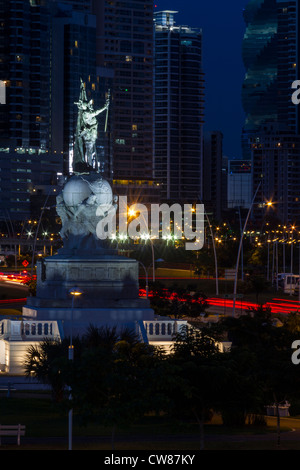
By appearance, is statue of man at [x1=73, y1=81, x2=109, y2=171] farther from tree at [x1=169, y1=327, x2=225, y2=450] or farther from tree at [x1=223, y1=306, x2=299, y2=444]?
tree at [x1=169, y1=327, x2=225, y2=450]

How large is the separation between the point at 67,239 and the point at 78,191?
2366mm

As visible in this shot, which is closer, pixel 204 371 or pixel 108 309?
pixel 204 371

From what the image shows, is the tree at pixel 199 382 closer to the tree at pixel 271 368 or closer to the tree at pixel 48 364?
the tree at pixel 271 368

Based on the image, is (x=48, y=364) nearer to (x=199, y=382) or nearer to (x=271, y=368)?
(x=271, y=368)

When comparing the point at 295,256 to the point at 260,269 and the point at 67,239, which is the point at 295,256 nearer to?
the point at 260,269

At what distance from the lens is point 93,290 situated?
163 feet

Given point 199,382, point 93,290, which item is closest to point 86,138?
point 93,290

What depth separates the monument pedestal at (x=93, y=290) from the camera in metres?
47.9

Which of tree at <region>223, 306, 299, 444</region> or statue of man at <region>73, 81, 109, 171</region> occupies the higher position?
statue of man at <region>73, 81, 109, 171</region>

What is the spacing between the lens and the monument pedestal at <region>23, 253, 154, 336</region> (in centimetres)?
4794

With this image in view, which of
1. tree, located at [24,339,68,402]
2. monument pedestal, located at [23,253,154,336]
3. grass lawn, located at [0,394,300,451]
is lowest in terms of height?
grass lawn, located at [0,394,300,451]

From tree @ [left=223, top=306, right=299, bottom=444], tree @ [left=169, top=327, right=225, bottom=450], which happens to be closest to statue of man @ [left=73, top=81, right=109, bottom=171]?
tree @ [left=223, top=306, right=299, bottom=444]
